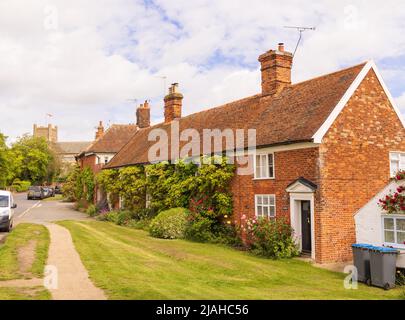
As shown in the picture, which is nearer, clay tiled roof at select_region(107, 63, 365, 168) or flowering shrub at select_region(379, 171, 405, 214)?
flowering shrub at select_region(379, 171, 405, 214)

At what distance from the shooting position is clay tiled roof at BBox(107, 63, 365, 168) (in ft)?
52.7

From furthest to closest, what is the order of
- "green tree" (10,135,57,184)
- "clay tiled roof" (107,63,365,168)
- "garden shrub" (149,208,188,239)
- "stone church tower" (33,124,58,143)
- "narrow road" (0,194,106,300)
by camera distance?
"stone church tower" (33,124,58,143) → "green tree" (10,135,57,184) → "garden shrub" (149,208,188,239) → "clay tiled roof" (107,63,365,168) → "narrow road" (0,194,106,300)

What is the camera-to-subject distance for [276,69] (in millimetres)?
20812

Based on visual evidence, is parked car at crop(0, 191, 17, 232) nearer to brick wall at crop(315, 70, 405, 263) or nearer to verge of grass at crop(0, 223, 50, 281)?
verge of grass at crop(0, 223, 50, 281)

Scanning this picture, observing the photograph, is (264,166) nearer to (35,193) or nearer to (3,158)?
(3,158)

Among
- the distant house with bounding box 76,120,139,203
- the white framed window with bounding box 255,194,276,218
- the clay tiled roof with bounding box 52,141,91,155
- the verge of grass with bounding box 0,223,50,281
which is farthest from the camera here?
the clay tiled roof with bounding box 52,141,91,155

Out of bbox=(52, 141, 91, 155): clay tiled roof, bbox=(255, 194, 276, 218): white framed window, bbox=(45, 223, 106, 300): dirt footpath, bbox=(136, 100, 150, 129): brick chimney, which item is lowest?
bbox=(45, 223, 106, 300): dirt footpath

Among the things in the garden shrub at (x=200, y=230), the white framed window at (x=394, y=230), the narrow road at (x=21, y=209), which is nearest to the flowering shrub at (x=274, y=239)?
the garden shrub at (x=200, y=230)

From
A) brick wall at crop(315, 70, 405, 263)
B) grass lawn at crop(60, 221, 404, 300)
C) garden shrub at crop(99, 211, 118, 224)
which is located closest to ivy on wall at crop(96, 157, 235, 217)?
garden shrub at crop(99, 211, 118, 224)

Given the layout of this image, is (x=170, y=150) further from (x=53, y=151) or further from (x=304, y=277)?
(x=53, y=151)

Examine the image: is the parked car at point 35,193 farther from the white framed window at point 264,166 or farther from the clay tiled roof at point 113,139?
the white framed window at point 264,166

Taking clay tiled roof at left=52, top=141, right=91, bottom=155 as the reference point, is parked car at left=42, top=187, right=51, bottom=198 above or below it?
below

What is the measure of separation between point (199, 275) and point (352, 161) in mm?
7914

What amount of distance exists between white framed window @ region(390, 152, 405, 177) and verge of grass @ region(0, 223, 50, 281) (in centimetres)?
1389
